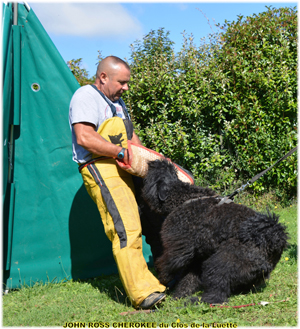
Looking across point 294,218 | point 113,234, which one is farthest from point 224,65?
point 113,234

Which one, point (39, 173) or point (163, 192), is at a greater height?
point (39, 173)

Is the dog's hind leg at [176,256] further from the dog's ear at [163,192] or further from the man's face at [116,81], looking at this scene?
the man's face at [116,81]

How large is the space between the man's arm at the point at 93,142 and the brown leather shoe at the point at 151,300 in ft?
4.26

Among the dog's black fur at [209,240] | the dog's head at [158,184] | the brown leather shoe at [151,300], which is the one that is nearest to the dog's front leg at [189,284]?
the dog's black fur at [209,240]

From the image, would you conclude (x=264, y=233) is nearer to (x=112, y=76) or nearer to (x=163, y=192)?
(x=163, y=192)

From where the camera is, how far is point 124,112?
365cm

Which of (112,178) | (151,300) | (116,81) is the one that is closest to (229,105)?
(116,81)

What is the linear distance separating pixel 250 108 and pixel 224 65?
97 centimetres

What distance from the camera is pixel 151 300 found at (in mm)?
2965

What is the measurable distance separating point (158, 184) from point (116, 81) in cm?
118

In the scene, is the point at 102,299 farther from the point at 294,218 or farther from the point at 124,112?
the point at 294,218

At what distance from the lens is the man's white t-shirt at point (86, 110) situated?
3.13m

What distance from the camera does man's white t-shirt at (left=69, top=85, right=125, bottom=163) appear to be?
313 centimetres

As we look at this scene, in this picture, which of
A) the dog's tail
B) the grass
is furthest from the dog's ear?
the grass
